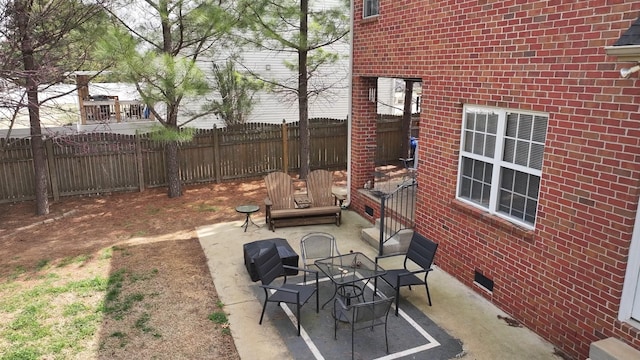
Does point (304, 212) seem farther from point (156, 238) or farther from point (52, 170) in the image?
point (52, 170)

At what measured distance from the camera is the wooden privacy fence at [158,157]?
10.9 meters

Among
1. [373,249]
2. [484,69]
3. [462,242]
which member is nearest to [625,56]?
[484,69]

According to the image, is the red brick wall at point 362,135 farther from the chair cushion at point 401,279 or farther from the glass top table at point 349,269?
the chair cushion at point 401,279

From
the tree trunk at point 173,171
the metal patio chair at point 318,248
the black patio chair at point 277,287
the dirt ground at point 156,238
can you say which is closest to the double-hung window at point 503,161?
the metal patio chair at point 318,248

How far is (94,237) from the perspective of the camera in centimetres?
900

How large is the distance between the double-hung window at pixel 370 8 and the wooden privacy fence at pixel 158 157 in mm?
4001

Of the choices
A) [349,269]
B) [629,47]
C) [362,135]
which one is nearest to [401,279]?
[349,269]

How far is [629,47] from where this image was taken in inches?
144

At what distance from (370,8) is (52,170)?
8.75 meters

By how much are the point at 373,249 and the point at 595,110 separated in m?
4.60

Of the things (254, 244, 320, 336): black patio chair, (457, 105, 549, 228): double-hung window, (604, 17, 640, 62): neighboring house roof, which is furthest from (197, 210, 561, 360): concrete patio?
(604, 17, 640, 62): neighboring house roof

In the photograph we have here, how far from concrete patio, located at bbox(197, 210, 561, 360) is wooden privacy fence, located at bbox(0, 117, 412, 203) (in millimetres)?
4695

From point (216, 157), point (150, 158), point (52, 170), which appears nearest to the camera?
point (52, 170)

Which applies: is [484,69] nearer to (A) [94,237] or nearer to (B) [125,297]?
(B) [125,297]
